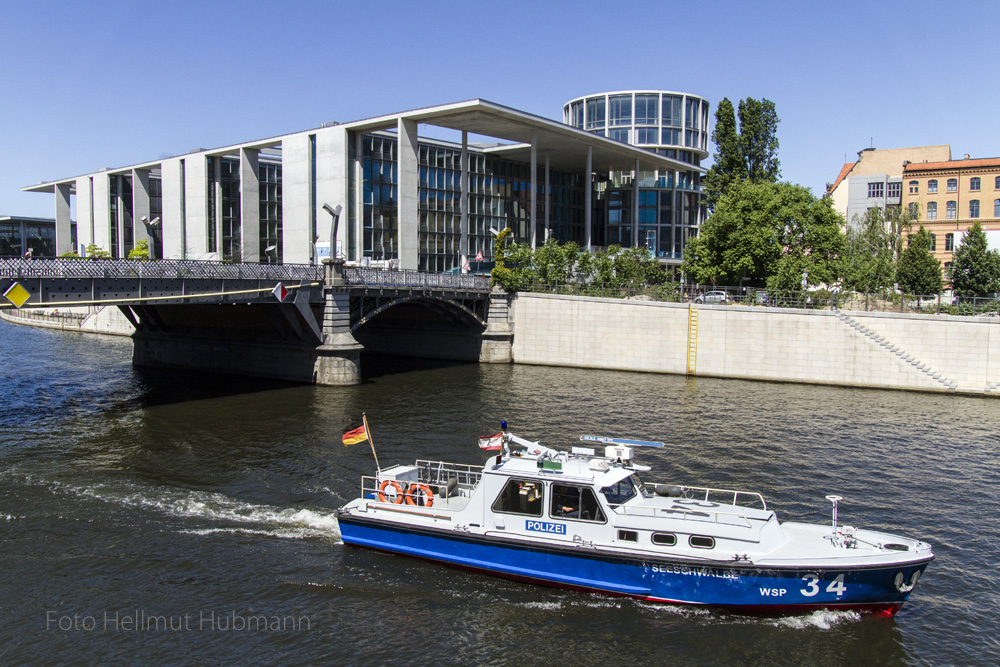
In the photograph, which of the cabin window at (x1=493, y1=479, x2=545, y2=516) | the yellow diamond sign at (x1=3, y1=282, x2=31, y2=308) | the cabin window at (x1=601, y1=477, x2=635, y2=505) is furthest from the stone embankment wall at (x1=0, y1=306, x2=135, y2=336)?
the cabin window at (x1=601, y1=477, x2=635, y2=505)

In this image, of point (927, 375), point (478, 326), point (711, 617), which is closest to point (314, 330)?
point (478, 326)

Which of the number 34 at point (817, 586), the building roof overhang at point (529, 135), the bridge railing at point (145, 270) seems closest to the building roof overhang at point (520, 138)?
the building roof overhang at point (529, 135)

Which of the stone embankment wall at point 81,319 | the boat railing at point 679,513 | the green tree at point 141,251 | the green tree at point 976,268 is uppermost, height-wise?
the green tree at point 141,251

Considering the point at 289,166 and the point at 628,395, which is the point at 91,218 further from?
the point at 628,395

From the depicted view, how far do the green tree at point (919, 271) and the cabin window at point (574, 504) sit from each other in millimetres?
60313

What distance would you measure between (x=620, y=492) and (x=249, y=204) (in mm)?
77246

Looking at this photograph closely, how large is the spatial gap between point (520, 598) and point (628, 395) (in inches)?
1174

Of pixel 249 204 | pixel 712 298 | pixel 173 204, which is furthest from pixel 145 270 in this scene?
pixel 173 204

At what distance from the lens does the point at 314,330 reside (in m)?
49.6

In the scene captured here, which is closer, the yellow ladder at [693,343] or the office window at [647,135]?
the yellow ladder at [693,343]

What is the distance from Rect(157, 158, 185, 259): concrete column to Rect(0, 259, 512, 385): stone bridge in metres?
36.1

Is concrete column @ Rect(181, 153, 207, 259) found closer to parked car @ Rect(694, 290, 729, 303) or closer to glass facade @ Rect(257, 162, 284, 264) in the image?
glass facade @ Rect(257, 162, 284, 264)

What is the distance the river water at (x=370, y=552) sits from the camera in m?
16.6

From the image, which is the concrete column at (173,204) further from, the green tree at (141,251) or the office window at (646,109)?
the office window at (646,109)
